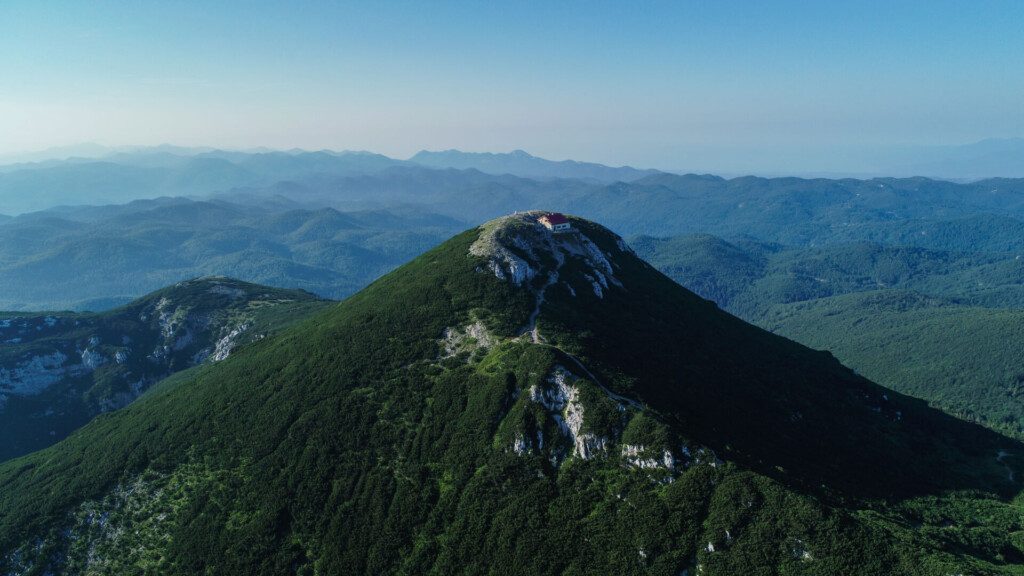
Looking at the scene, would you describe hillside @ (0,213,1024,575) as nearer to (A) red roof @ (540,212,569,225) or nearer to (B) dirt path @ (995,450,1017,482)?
(B) dirt path @ (995,450,1017,482)

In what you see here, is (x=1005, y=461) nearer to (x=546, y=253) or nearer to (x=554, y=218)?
(x=546, y=253)

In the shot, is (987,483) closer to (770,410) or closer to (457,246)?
(770,410)

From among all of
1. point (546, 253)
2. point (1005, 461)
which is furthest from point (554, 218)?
point (1005, 461)

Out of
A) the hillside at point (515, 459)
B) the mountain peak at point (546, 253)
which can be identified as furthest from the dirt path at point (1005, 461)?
the mountain peak at point (546, 253)

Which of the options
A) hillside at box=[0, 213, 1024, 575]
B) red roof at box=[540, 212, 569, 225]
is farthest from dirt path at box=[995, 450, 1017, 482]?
red roof at box=[540, 212, 569, 225]

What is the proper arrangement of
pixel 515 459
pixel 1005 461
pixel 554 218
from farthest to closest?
pixel 554 218 → pixel 1005 461 → pixel 515 459

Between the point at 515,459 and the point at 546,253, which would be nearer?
the point at 515,459

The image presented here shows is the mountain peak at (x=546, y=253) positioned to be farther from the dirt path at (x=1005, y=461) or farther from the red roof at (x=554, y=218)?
the dirt path at (x=1005, y=461)

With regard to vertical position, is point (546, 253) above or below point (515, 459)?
above
